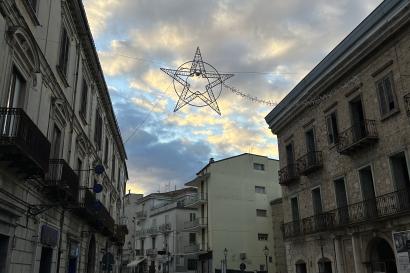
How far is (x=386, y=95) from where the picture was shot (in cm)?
1789

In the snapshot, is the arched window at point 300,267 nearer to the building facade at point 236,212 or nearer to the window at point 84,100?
the window at point 84,100

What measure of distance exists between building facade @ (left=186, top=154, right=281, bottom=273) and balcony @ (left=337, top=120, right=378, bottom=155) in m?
26.1

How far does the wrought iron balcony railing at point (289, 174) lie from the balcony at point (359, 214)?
2364 mm

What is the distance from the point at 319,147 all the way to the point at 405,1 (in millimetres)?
8759

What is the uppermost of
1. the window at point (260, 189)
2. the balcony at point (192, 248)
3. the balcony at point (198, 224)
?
the window at point (260, 189)

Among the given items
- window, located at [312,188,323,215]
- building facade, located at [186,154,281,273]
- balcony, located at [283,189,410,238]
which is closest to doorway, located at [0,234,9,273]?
balcony, located at [283,189,410,238]

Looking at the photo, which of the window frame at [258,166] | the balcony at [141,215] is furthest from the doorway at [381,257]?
the balcony at [141,215]

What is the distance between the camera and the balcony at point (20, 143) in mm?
9039

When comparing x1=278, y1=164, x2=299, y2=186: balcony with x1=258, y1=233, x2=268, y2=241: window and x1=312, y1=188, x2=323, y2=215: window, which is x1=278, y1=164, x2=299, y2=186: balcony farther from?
x1=258, y1=233, x2=268, y2=241: window

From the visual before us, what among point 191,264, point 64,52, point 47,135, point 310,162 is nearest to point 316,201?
point 310,162

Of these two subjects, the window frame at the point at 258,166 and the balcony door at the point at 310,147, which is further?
the window frame at the point at 258,166

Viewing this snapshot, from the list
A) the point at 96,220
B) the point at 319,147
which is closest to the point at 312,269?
the point at 319,147

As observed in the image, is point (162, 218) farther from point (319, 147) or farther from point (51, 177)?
point (51, 177)

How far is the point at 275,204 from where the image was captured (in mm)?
43594
